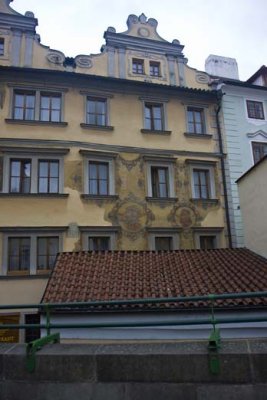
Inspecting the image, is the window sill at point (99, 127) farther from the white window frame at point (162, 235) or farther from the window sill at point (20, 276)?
the window sill at point (20, 276)

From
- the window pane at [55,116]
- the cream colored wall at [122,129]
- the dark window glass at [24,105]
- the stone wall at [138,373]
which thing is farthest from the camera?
the window pane at [55,116]

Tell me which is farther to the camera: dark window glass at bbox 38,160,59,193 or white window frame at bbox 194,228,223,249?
white window frame at bbox 194,228,223,249

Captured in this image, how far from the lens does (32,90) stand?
15.8 meters

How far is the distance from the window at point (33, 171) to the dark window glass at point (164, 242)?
190 inches

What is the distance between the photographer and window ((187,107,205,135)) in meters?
17.9

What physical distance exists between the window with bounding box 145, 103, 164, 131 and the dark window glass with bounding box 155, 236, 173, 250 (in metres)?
5.41

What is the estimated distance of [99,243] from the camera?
15234 millimetres

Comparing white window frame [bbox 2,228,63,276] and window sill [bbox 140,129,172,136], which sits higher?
window sill [bbox 140,129,172,136]

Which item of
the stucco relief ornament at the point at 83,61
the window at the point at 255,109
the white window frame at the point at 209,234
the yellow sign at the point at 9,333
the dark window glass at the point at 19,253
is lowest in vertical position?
the yellow sign at the point at 9,333

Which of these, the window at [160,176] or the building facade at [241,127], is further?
the building facade at [241,127]

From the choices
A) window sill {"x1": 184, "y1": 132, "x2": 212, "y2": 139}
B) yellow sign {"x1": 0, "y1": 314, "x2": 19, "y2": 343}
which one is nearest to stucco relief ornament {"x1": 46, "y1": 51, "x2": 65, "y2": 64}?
window sill {"x1": 184, "y1": 132, "x2": 212, "y2": 139}

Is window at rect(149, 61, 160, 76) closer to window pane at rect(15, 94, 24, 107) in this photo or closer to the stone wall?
window pane at rect(15, 94, 24, 107)

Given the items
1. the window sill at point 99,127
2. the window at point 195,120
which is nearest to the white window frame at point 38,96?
the window sill at point 99,127

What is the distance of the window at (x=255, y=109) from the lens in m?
18.9
